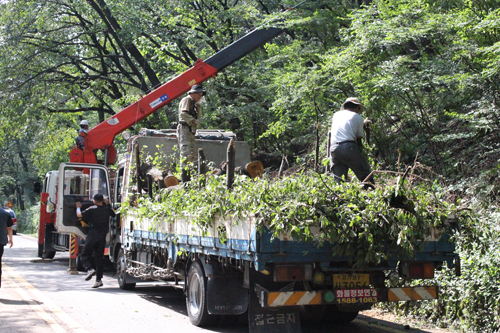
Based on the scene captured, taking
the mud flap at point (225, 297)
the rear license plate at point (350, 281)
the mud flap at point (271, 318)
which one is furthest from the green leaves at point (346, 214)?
the mud flap at point (225, 297)

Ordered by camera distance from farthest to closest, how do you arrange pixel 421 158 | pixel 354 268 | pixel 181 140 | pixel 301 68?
pixel 301 68, pixel 421 158, pixel 181 140, pixel 354 268

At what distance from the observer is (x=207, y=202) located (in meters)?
6.80

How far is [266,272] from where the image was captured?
222 inches

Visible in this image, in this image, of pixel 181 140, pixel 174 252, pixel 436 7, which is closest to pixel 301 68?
pixel 436 7

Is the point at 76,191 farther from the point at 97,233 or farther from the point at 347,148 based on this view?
the point at 347,148

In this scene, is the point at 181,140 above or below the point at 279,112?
below

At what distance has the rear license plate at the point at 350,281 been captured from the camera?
599 centimetres

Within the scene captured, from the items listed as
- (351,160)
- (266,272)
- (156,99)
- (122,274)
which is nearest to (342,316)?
(351,160)

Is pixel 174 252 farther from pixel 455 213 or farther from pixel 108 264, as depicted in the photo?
pixel 108 264

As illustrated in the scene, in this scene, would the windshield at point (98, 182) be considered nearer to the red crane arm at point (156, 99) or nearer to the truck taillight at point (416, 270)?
the red crane arm at point (156, 99)

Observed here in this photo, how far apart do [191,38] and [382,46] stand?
861 cm

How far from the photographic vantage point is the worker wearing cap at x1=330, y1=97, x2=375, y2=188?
6938mm

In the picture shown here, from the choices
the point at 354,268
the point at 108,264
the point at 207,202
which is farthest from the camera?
the point at 108,264

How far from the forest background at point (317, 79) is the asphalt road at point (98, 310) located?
107 inches
